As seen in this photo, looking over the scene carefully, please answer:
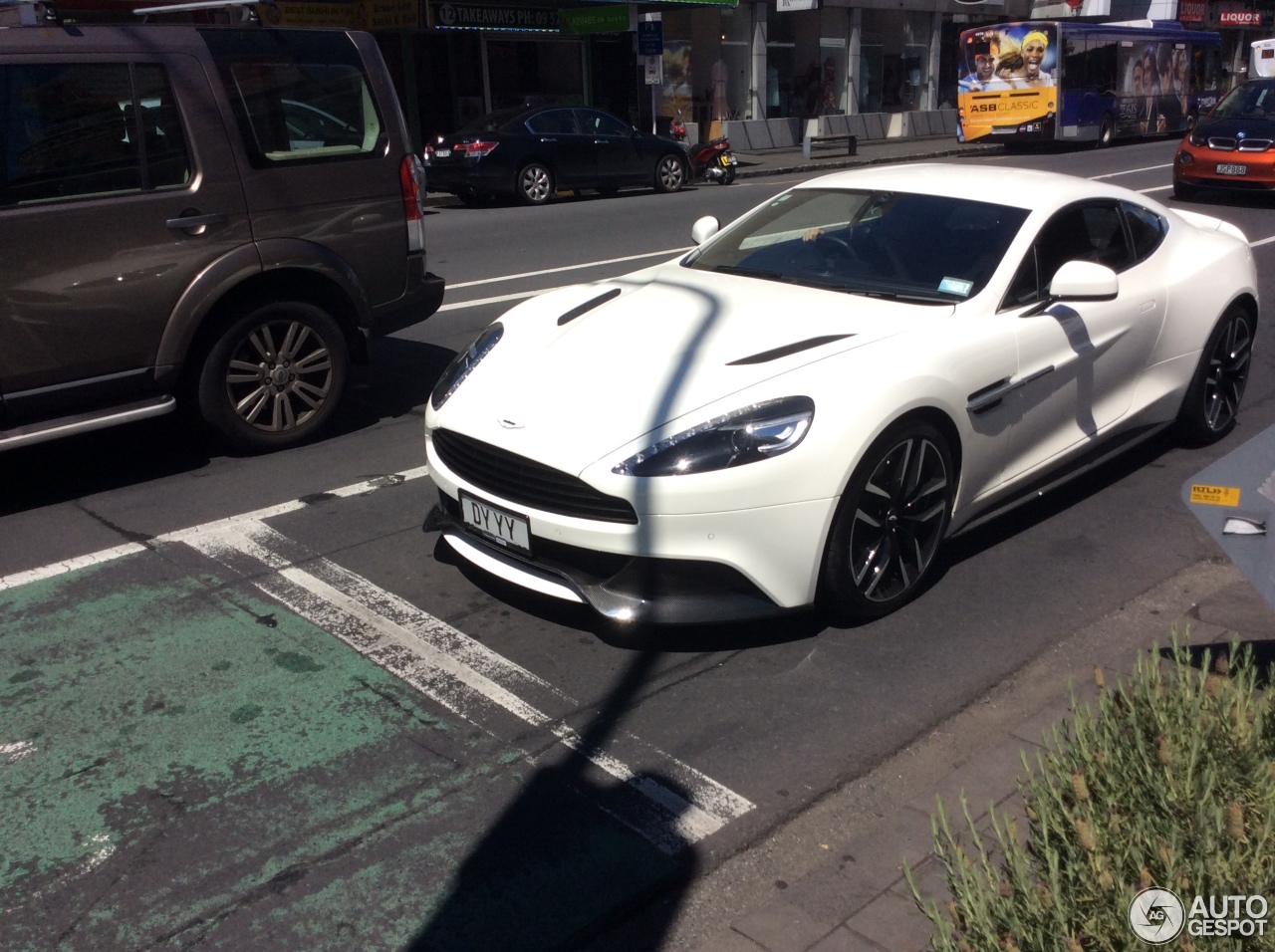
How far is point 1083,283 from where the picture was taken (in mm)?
4875

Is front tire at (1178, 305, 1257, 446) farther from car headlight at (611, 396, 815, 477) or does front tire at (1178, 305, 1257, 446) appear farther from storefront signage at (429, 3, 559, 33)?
storefront signage at (429, 3, 559, 33)

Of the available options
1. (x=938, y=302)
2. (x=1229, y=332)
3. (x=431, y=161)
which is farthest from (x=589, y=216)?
(x=938, y=302)

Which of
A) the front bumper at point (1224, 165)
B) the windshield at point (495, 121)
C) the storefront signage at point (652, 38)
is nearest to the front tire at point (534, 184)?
the windshield at point (495, 121)

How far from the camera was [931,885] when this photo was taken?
10.3 ft

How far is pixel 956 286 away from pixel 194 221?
3.62 m

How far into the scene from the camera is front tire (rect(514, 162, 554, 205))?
63.8 feet

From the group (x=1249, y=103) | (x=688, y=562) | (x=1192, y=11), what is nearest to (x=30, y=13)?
(x=688, y=562)

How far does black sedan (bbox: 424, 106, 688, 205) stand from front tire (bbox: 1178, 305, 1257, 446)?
1421 cm

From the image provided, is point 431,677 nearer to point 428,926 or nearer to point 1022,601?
point 428,926

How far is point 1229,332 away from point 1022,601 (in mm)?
2558

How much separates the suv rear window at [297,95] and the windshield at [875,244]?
216cm

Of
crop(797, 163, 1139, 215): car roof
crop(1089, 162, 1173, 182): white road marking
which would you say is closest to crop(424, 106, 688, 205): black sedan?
crop(1089, 162, 1173, 182): white road marking

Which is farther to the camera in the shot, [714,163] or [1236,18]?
[1236,18]

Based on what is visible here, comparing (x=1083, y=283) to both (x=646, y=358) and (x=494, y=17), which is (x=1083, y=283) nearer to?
(x=646, y=358)
